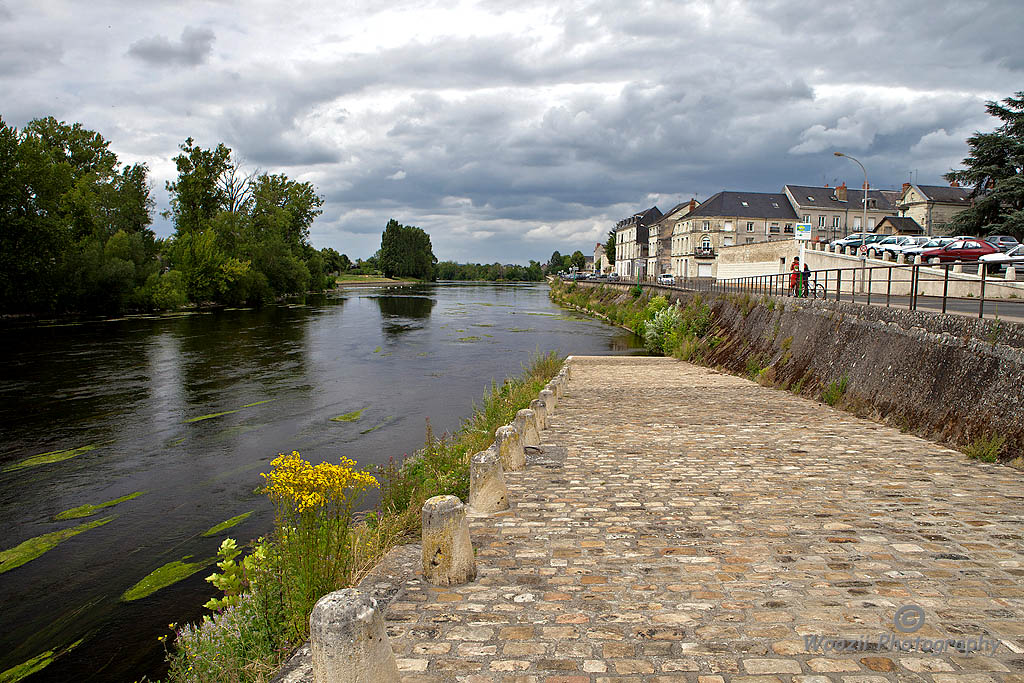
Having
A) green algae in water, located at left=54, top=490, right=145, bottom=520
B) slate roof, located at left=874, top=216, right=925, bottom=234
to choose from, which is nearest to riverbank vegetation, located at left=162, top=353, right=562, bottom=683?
green algae in water, located at left=54, top=490, right=145, bottom=520

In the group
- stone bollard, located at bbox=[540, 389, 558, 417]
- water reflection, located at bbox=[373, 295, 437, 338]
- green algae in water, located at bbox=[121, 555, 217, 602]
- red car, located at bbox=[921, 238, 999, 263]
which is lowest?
green algae in water, located at bbox=[121, 555, 217, 602]

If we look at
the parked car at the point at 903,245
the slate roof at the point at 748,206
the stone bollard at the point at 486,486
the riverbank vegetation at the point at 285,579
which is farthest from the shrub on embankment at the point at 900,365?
the slate roof at the point at 748,206

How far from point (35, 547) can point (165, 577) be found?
8.74 feet

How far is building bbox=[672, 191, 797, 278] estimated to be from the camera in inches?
2891

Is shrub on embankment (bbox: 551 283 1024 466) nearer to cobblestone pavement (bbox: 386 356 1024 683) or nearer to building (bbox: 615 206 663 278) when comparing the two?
cobblestone pavement (bbox: 386 356 1024 683)

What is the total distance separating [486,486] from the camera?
6.54m

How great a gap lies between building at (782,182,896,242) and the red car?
4672 cm

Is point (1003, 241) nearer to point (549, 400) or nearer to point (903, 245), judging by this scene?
point (903, 245)

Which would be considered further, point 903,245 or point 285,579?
point 903,245

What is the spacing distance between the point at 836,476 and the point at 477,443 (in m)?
5.39

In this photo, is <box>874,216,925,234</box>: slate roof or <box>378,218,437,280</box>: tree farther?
<box>378,218,437,280</box>: tree

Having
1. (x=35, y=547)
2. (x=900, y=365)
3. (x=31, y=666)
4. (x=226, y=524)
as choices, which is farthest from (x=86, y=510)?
(x=900, y=365)

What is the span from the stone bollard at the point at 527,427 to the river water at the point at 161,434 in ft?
12.7

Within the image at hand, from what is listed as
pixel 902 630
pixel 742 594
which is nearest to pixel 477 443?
pixel 742 594
